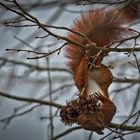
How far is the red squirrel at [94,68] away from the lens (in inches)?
83.7

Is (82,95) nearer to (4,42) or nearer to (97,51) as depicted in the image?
(97,51)

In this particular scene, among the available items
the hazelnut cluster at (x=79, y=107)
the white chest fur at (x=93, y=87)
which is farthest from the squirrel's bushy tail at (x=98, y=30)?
the hazelnut cluster at (x=79, y=107)

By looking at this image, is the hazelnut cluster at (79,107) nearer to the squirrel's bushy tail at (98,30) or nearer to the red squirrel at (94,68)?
the red squirrel at (94,68)

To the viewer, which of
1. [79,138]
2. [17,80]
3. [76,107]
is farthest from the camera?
[17,80]

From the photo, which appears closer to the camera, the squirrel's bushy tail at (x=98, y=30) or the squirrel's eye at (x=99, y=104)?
the squirrel's eye at (x=99, y=104)

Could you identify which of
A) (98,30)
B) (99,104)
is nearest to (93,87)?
(99,104)

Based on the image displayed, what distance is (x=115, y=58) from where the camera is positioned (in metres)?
4.28

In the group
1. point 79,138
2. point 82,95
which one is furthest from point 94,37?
point 79,138

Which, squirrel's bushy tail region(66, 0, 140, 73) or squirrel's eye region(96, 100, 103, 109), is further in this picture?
squirrel's bushy tail region(66, 0, 140, 73)

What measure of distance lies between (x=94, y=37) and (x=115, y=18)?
13 cm

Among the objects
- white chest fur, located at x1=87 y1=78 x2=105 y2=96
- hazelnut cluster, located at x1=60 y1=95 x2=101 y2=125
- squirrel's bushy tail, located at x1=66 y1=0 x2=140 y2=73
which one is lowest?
hazelnut cluster, located at x1=60 y1=95 x2=101 y2=125

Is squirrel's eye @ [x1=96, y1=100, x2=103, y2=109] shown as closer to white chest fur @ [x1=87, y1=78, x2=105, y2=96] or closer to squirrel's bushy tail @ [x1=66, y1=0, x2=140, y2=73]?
white chest fur @ [x1=87, y1=78, x2=105, y2=96]

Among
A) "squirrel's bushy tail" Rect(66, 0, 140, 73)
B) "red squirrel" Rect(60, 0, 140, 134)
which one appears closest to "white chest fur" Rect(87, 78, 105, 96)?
"red squirrel" Rect(60, 0, 140, 134)

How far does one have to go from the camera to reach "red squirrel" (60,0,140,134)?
212 centimetres
